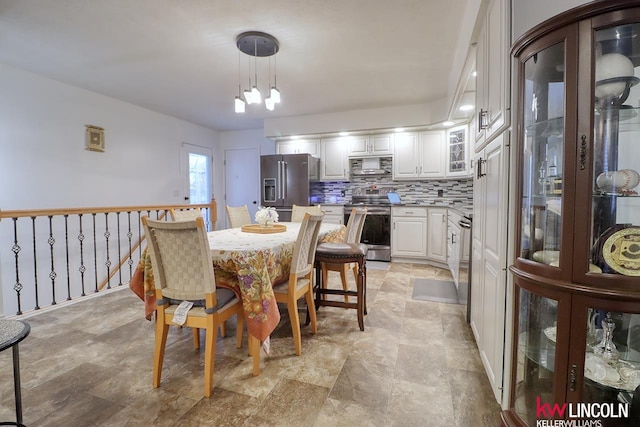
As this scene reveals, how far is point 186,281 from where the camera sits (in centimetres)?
161

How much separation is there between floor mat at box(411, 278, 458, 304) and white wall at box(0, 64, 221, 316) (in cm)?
356

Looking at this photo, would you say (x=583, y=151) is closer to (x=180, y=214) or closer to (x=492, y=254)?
(x=492, y=254)

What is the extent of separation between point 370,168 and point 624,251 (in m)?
4.29

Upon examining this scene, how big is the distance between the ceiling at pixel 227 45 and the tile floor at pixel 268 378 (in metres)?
2.47

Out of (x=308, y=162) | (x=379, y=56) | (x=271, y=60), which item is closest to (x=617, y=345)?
(x=379, y=56)

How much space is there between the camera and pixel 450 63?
3.11 meters

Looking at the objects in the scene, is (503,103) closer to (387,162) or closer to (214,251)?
(214,251)

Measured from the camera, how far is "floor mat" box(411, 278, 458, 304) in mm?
3053

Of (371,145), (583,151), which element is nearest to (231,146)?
(371,145)

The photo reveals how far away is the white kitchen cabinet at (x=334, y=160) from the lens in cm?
523

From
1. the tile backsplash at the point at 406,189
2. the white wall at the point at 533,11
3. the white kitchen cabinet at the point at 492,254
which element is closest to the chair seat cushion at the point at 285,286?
the white kitchen cabinet at the point at 492,254

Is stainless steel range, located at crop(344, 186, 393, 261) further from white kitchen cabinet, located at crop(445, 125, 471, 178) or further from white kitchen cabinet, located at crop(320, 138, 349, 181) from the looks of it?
white kitchen cabinet, located at crop(445, 125, 471, 178)

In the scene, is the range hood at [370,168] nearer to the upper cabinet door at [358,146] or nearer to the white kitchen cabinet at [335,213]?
the upper cabinet door at [358,146]

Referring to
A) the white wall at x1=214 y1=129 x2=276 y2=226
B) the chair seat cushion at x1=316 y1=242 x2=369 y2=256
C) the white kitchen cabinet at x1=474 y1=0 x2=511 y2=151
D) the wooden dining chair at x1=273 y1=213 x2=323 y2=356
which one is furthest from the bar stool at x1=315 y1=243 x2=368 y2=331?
the white wall at x1=214 y1=129 x2=276 y2=226
